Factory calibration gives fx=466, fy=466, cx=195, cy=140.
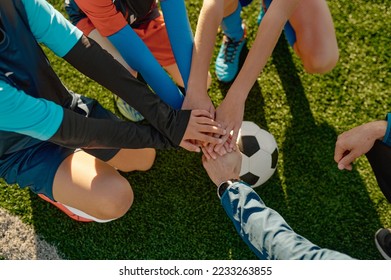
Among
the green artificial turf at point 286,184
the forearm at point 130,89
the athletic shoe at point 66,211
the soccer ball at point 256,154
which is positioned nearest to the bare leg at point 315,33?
the green artificial turf at point 286,184

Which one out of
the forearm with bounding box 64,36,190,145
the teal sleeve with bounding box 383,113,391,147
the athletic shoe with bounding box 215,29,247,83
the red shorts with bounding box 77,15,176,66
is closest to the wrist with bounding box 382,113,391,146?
the teal sleeve with bounding box 383,113,391,147

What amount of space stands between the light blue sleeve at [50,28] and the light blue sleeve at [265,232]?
0.96 metres

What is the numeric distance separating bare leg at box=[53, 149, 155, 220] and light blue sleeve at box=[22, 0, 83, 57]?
56 centimetres

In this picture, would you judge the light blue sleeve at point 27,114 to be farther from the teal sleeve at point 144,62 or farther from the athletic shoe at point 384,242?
the athletic shoe at point 384,242

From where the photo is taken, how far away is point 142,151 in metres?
2.64

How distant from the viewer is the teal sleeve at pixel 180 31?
2.24m

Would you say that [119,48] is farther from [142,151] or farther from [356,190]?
[356,190]

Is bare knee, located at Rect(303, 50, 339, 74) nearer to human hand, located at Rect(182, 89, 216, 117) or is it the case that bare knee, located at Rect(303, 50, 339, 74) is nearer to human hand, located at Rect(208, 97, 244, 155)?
human hand, located at Rect(208, 97, 244, 155)

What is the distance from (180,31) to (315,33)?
81cm

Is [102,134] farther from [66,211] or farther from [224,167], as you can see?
[66,211]

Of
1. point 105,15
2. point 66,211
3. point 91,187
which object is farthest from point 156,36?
point 66,211

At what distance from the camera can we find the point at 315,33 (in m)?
2.60
